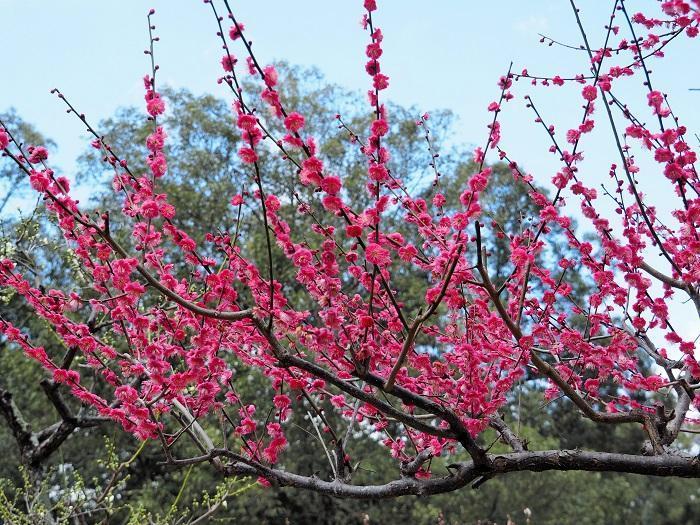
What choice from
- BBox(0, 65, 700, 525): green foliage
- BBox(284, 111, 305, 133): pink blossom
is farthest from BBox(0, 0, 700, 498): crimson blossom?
BBox(0, 65, 700, 525): green foliage

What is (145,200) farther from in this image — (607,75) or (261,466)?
(607,75)

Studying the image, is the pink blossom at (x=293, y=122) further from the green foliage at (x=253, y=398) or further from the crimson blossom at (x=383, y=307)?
the green foliage at (x=253, y=398)

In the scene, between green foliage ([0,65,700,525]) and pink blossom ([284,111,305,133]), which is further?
green foliage ([0,65,700,525])

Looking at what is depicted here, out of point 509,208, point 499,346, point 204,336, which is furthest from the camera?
point 509,208

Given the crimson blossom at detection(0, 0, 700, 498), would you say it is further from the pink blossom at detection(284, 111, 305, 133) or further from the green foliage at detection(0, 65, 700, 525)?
the green foliage at detection(0, 65, 700, 525)

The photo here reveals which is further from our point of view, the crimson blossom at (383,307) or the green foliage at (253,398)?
the green foliage at (253,398)

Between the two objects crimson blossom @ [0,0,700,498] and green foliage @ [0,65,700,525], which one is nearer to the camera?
crimson blossom @ [0,0,700,498]

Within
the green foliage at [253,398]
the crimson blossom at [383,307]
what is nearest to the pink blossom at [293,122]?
the crimson blossom at [383,307]

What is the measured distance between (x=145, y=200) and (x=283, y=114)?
72cm

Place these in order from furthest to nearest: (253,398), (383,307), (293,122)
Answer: (253,398) < (383,307) < (293,122)

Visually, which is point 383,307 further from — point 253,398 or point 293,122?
point 253,398

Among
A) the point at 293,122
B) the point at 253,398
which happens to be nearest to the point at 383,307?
the point at 293,122

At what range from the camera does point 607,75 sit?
304 cm

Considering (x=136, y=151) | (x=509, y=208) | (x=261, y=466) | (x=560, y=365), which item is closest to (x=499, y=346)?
(x=560, y=365)
